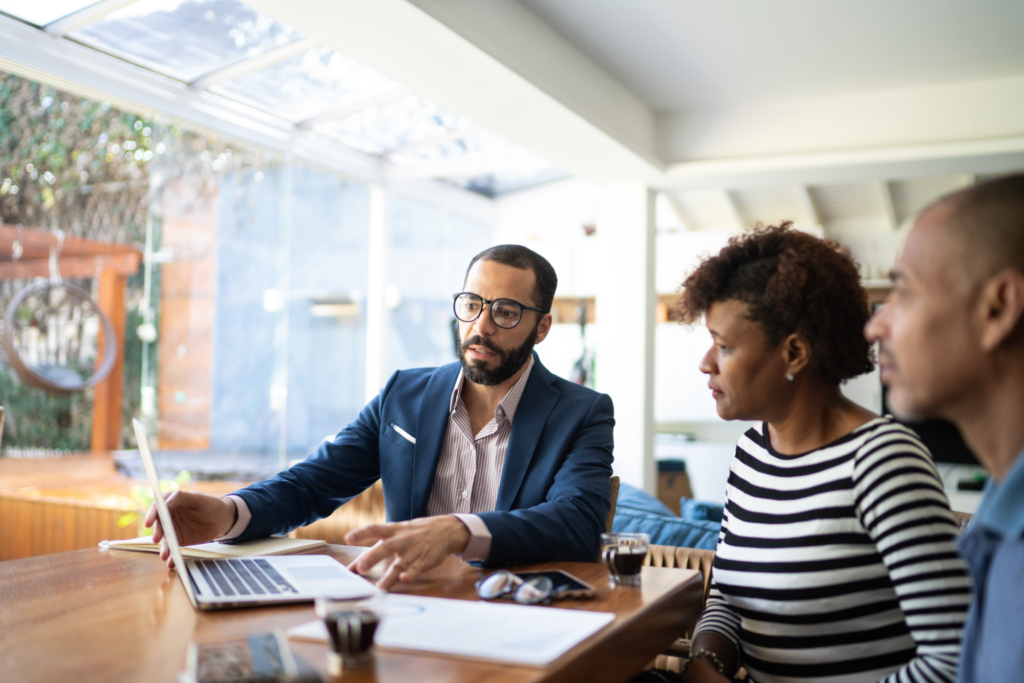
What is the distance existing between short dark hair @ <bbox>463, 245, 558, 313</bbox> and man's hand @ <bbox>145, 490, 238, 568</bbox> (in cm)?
82

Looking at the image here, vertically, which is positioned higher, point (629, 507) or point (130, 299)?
point (130, 299)

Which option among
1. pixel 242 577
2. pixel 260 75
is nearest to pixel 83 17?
pixel 260 75

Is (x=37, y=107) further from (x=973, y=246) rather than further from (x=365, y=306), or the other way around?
(x=973, y=246)

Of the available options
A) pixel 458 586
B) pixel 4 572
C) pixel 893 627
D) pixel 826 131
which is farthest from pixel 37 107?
pixel 893 627

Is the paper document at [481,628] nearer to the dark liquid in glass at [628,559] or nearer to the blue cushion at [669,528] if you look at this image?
the dark liquid in glass at [628,559]

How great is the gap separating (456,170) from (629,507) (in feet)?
13.3

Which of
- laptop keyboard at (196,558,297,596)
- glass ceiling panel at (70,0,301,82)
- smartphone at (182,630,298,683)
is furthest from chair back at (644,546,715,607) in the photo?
glass ceiling panel at (70,0,301,82)

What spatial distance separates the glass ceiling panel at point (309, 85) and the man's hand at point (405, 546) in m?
3.65

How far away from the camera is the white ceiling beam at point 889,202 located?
666 centimetres

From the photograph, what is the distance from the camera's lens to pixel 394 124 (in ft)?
18.3

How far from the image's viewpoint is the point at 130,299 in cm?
819

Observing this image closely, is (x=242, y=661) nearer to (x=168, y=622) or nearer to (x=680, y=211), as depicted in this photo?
(x=168, y=622)

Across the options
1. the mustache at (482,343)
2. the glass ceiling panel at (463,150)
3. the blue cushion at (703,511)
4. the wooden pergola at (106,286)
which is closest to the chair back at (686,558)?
the mustache at (482,343)

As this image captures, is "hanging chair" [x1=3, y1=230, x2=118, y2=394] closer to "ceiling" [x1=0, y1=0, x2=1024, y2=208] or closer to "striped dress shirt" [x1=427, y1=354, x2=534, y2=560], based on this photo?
"ceiling" [x1=0, y1=0, x2=1024, y2=208]
